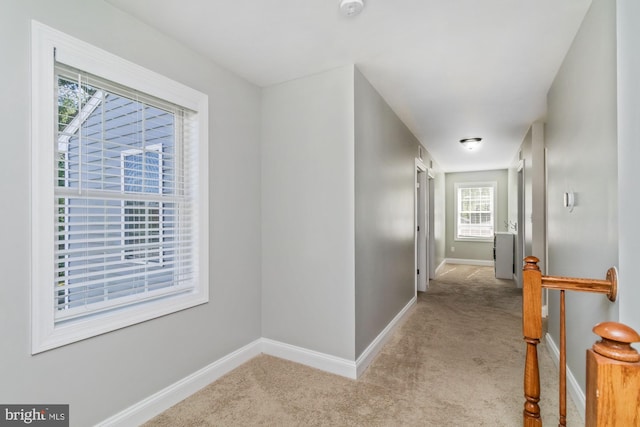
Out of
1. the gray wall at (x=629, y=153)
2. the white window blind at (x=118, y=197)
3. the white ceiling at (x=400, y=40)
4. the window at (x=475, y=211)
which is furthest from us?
the window at (x=475, y=211)

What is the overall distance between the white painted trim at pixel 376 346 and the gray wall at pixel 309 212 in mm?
139

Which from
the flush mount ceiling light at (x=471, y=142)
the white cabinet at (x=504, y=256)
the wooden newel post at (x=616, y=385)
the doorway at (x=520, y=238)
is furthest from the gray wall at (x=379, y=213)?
the white cabinet at (x=504, y=256)

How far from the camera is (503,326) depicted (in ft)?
11.9

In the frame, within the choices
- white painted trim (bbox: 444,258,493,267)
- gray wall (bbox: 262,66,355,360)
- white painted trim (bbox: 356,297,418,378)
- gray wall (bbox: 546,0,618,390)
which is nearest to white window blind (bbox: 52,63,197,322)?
gray wall (bbox: 262,66,355,360)

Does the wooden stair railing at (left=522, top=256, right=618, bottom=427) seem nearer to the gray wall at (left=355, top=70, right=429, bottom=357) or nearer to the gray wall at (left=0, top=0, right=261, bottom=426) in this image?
the gray wall at (left=355, top=70, right=429, bottom=357)

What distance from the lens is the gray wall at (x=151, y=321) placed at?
1.46 m

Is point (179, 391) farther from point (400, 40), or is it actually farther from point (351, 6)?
point (400, 40)

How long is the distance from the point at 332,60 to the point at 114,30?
1.43 metres

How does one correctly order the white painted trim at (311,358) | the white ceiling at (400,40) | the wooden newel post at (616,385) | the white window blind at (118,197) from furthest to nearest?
the white painted trim at (311,358) → the white ceiling at (400,40) → the white window blind at (118,197) → the wooden newel post at (616,385)

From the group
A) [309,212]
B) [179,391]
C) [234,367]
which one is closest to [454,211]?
[309,212]

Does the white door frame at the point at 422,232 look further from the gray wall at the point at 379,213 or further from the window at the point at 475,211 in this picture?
the window at the point at 475,211

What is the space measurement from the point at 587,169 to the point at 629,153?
83 centimetres

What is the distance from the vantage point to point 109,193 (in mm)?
1854

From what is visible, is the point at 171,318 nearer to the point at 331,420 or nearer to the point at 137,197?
the point at 137,197
